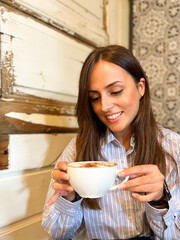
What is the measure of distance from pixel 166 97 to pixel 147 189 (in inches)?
36.4

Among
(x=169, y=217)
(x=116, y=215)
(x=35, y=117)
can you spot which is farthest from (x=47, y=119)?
(x=169, y=217)

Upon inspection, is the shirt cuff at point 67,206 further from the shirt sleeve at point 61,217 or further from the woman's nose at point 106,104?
the woman's nose at point 106,104

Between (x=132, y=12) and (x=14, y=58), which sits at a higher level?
(x=132, y=12)

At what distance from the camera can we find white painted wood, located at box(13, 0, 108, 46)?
100 cm

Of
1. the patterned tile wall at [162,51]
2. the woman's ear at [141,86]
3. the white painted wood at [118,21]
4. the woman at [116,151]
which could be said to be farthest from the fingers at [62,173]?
the white painted wood at [118,21]

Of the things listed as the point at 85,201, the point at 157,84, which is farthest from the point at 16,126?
the point at 157,84

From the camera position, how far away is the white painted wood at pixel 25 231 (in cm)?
86

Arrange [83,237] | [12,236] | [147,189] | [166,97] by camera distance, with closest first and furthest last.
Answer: [147,189] → [12,236] → [83,237] → [166,97]

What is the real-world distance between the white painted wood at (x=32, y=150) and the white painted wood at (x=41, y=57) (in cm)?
20

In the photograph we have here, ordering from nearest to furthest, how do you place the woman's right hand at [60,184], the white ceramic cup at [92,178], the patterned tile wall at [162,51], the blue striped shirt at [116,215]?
the white ceramic cup at [92,178] → the woman's right hand at [60,184] → the blue striped shirt at [116,215] → the patterned tile wall at [162,51]

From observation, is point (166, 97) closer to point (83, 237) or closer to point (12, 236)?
point (83, 237)

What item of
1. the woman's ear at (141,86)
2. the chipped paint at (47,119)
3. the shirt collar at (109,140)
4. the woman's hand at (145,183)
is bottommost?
the woman's hand at (145,183)

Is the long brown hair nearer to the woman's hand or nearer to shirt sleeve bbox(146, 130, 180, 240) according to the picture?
shirt sleeve bbox(146, 130, 180, 240)

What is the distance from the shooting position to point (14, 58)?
0.89m
